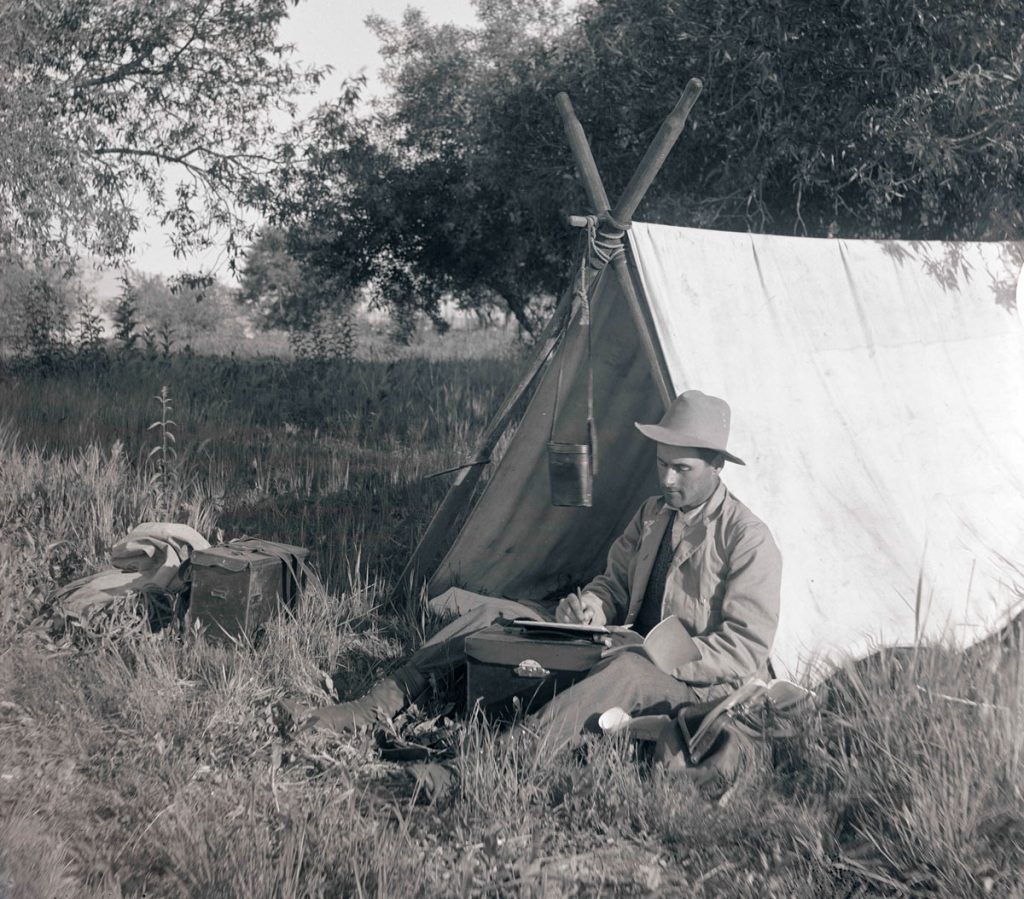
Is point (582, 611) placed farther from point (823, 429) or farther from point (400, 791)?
point (823, 429)

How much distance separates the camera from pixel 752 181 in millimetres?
8391

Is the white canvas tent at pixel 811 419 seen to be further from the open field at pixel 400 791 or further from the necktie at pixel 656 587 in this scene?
the open field at pixel 400 791

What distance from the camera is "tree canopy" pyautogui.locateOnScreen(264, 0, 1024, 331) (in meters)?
7.22

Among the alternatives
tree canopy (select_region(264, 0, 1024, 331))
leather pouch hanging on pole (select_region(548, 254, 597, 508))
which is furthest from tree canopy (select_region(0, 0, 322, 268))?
leather pouch hanging on pole (select_region(548, 254, 597, 508))

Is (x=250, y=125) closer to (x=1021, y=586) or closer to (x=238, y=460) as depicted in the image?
(x=238, y=460)

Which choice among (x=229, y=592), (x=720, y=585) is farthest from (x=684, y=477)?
(x=229, y=592)

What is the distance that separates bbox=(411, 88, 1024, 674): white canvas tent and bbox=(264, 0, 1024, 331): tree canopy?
1851 millimetres

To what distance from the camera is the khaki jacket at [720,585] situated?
3.61m

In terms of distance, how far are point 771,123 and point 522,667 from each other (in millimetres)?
5634

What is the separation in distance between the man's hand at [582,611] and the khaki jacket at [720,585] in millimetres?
128

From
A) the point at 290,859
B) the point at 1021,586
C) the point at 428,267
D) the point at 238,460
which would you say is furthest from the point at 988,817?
the point at 428,267

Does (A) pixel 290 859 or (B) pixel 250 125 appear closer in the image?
(A) pixel 290 859

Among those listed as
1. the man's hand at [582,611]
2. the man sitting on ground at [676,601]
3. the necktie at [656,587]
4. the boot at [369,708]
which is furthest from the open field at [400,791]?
the necktie at [656,587]

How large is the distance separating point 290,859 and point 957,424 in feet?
12.9
